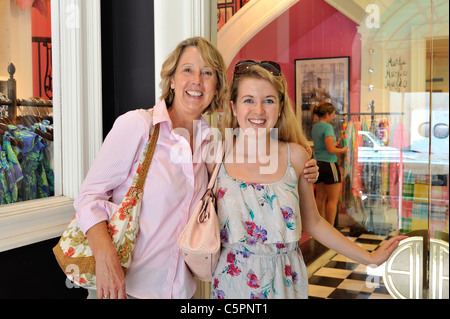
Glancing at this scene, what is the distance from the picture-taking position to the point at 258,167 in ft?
6.27

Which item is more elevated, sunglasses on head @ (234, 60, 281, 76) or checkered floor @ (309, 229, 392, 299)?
sunglasses on head @ (234, 60, 281, 76)

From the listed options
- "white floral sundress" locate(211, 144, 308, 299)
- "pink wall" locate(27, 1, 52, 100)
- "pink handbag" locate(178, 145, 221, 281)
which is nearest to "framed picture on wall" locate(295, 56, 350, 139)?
"white floral sundress" locate(211, 144, 308, 299)

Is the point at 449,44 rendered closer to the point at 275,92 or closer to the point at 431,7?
the point at 431,7

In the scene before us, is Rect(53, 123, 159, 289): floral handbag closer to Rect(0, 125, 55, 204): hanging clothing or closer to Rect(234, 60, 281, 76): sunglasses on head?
Rect(234, 60, 281, 76): sunglasses on head

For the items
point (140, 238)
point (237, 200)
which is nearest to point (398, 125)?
point (237, 200)

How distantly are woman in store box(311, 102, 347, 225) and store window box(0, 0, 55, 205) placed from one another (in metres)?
1.34

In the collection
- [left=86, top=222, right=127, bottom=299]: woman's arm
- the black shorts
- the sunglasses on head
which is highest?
the sunglasses on head

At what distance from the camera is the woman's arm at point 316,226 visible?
1.98 metres

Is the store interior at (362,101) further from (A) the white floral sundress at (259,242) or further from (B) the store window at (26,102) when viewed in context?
(A) the white floral sundress at (259,242)

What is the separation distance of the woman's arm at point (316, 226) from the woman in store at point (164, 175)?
0.20 feet

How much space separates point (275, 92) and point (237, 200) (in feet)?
1.45

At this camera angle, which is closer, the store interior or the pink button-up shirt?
the pink button-up shirt

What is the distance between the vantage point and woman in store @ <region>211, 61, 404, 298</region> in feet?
5.98

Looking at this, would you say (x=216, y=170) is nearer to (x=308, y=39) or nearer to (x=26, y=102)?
(x=308, y=39)
